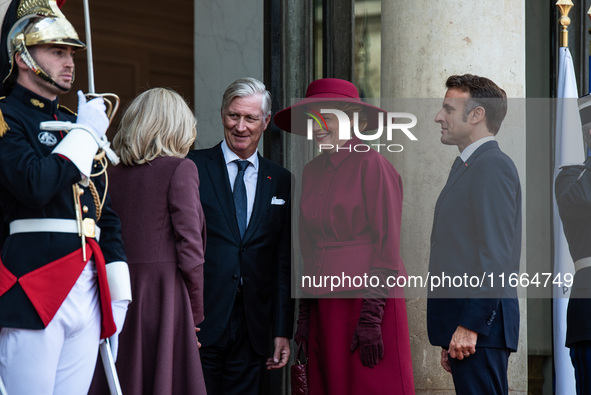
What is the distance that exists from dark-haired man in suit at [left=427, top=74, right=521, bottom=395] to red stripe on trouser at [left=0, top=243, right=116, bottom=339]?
1470mm

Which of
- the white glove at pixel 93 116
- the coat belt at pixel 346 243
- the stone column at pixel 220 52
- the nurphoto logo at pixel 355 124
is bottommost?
the coat belt at pixel 346 243

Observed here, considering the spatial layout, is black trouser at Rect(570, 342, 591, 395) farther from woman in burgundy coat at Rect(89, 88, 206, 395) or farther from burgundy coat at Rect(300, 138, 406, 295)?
woman in burgundy coat at Rect(89, 88, 206, 395)

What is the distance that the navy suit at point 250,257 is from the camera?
4328 millimetres

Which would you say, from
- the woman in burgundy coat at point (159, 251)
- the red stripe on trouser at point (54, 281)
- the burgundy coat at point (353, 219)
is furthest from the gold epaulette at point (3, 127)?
the burgundy coat at point (353, 219)

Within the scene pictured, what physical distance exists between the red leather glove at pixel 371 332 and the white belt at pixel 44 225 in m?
1.47

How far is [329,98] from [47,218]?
6.00 feet

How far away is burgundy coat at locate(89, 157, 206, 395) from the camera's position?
3.68m

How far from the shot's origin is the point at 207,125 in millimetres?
6348

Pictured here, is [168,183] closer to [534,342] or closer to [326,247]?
[326,247]

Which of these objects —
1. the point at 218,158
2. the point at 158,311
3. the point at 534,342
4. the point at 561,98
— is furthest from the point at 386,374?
the point at 534,342

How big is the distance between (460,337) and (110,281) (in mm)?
1444

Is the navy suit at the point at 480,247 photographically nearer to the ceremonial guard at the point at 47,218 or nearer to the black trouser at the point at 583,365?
the black trouser at the point at 583,365

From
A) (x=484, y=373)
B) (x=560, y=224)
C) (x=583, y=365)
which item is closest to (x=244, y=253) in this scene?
(x=484, y=373)

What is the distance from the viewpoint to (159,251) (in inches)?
148
